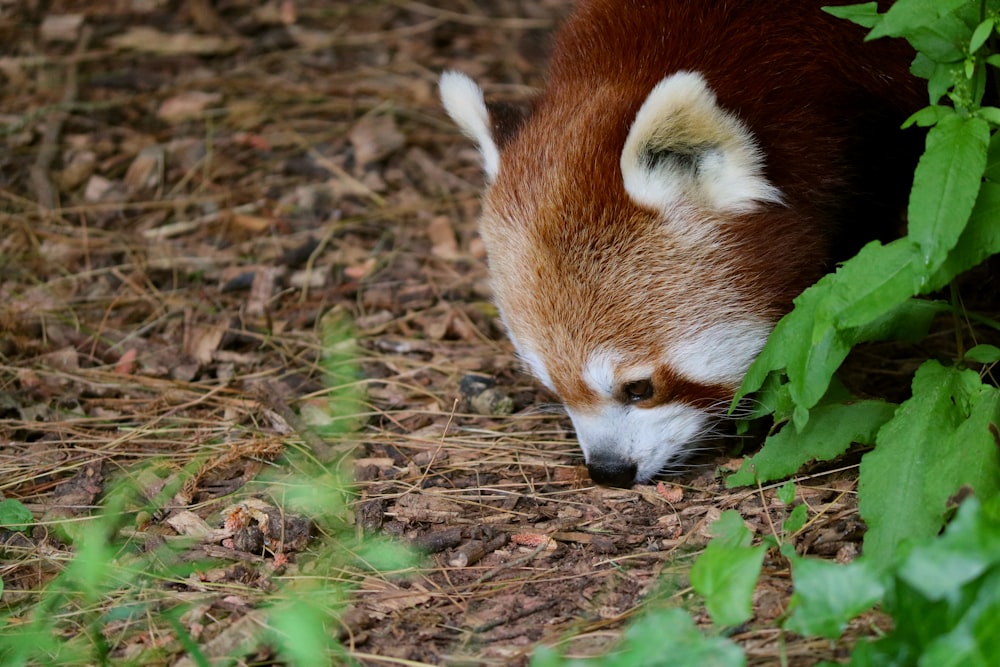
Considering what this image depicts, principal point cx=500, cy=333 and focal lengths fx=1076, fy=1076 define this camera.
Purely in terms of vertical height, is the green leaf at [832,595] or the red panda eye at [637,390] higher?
the green leaf at [832,595]

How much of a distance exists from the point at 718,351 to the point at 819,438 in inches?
17.8

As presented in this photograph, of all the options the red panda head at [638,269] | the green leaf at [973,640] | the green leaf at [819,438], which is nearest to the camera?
the green leaf at [973,640]

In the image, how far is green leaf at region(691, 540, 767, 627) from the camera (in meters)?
2.42

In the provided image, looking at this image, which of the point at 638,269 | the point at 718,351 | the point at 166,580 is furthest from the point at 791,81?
the point at 166,580

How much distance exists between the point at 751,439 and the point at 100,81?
15.0ft

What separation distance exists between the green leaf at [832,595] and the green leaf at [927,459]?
0.38 metres

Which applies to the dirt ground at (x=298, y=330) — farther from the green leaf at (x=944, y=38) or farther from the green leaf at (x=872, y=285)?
the green leaf at (x=944, y=38)

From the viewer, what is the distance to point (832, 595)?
2328 mm

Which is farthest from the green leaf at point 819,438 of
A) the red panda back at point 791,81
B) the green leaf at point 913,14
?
the green leaf at point 913,14

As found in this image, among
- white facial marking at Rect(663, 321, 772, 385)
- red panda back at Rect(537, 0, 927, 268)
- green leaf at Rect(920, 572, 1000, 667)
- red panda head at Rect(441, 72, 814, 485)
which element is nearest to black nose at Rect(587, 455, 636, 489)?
red panda head at Rect(441, 72, 814, 485)

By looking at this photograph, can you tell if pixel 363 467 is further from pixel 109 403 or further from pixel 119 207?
pixel 119 207

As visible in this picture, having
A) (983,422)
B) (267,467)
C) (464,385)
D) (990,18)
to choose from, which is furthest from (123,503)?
(990,18)

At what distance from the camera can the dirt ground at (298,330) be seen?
3.14m

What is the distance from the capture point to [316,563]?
3303mm
